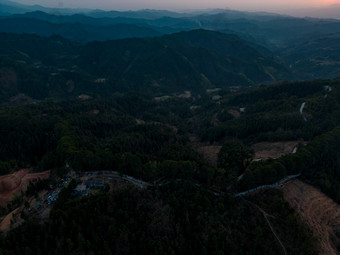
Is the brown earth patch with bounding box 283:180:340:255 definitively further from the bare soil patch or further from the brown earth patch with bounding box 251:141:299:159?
the bare soil patch

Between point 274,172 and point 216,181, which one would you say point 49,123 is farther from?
point 274,172

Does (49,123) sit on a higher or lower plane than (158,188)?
lower

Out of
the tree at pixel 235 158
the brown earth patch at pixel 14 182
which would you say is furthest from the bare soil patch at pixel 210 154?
the brown earth patch at pixel 14 182

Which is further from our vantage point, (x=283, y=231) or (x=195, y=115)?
(x=195, y=115)

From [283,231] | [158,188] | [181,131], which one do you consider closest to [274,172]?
[283,231]

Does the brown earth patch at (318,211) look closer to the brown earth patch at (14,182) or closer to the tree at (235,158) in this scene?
the tree at (235,158)

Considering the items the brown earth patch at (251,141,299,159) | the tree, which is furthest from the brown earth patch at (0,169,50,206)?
the brown earth patch at (251,141,299,159)

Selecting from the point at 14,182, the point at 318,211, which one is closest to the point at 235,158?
the point at 318,211
